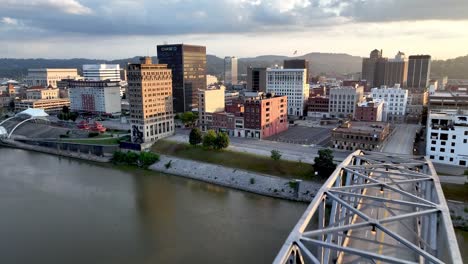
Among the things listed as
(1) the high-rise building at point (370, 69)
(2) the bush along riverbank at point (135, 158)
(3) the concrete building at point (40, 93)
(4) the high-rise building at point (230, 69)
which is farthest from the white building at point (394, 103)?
(4) the high-rise building at point (230, 69)

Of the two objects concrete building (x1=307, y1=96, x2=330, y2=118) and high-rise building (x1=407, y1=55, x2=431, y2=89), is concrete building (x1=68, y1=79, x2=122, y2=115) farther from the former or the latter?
high-rise building (x1=407, y1=55, x2=431, y2=89)

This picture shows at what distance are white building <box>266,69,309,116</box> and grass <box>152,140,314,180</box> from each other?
18975 millimetres

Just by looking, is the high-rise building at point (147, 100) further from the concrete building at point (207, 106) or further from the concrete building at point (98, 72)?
the concrete building at point (98, 72)

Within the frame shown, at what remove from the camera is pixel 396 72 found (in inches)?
2484

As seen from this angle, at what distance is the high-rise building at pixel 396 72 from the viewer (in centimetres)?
6234

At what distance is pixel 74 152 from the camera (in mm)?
26250

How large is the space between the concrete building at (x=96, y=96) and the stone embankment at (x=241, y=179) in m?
21.5

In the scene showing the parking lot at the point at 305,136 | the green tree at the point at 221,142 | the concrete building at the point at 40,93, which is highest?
the concrete building at the point at 40,93

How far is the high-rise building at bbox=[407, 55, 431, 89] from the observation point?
61.7 meters

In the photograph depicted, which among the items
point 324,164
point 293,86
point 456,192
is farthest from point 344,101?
point 456,192

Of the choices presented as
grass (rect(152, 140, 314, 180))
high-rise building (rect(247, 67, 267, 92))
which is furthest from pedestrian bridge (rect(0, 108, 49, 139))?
high-rise building (rect(247, 67, 267, 92))

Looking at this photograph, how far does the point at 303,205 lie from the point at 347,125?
10.5 meters

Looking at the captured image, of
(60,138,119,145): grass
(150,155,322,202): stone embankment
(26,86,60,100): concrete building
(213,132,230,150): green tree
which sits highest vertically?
(26,86,60,100): concrete building

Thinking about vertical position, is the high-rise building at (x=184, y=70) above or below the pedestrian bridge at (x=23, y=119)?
above
